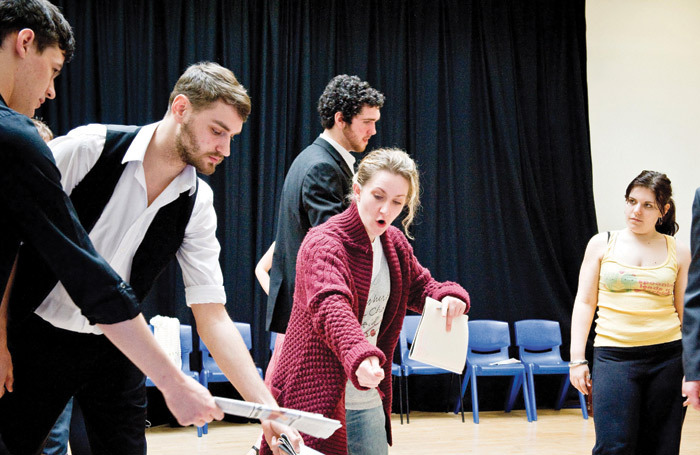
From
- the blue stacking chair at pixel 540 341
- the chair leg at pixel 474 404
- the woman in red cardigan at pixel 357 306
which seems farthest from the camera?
the blue stacking chair at pixel 540 341

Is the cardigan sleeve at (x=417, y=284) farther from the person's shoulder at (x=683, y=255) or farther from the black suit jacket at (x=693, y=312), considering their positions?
the person's shoulder at (x=683, y=255)

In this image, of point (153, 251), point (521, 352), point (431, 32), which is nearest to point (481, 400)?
point (521, 352)

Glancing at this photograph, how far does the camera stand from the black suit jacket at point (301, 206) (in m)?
2.67

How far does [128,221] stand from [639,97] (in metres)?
7.03

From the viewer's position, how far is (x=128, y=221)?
1895 millimetres

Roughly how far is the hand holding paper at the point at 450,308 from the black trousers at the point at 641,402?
122cm

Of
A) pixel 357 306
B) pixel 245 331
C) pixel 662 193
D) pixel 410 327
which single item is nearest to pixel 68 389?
pixel 357 306

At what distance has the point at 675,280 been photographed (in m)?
3.12

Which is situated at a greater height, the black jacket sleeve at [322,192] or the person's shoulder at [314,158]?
the person's shoulder at [314,158]

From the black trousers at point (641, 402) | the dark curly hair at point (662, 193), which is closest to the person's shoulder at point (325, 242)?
the black trousers at point (641, 402)

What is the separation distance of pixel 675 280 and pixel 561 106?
4.72 metres

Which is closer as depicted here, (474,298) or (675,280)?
(675,280)

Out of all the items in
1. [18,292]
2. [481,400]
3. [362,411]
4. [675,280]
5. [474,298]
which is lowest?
[481,400]

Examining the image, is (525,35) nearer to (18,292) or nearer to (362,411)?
(362,411)
